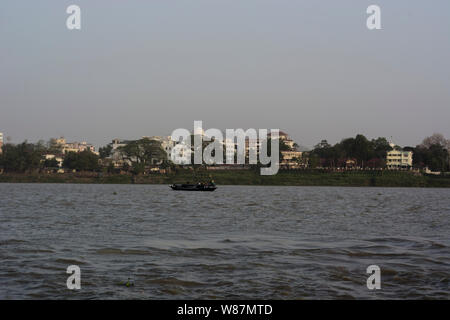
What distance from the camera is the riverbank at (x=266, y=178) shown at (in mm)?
120375

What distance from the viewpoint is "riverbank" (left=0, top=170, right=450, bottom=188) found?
395 ft

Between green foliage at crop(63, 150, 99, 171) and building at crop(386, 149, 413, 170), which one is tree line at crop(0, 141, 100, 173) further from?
building at crop(386, 149, 413, 170)

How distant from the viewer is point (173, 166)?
132 meters

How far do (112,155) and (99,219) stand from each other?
167m

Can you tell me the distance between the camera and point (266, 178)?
4835 inches

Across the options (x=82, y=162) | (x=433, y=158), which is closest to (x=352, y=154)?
(x=433, y=158)

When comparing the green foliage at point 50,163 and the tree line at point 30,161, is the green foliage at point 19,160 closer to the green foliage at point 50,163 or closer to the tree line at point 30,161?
the tree line at point 30,161

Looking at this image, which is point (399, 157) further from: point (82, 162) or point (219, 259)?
point (219, 259)

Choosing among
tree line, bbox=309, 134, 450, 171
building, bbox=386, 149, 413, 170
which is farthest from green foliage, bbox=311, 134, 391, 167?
building, bbox=386, 149, 413, 170

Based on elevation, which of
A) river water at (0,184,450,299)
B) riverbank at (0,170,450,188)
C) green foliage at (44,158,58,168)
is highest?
green foliage at (44,158,58,168)
